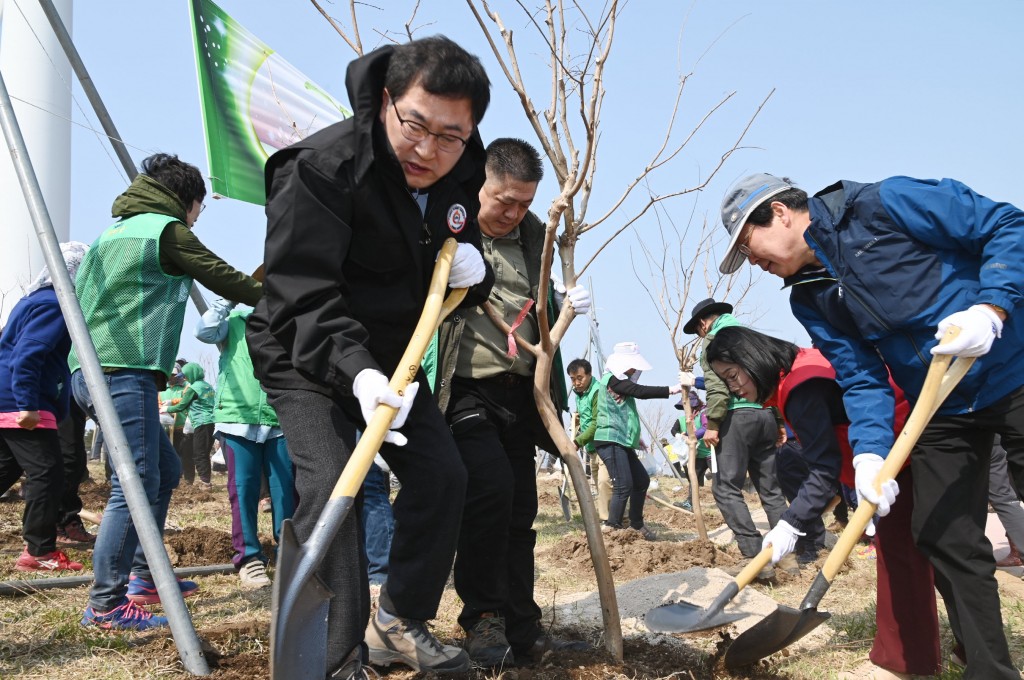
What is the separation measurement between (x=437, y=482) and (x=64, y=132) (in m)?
15.7

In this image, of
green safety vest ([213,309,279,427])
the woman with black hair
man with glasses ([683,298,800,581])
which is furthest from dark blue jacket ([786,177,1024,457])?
man with glasses ([683,298,800,581])

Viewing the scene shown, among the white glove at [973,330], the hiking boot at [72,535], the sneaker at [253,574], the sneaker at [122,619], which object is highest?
the white glove at [973,330]

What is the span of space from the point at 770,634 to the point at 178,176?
10.8 ft

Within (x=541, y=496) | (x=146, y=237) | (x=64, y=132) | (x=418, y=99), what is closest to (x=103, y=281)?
(x=146, y=237)

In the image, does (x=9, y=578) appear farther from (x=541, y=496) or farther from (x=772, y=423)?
(x=541, y=496)

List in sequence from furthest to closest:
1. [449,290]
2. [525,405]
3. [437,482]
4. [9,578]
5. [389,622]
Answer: [9,578], [525,405], [449,290], [389,622], [437,482]

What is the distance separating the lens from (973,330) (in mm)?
2723

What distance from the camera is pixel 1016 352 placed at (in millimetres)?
2896

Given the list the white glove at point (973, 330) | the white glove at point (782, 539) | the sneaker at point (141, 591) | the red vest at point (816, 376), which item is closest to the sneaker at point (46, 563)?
the sneaker at point (141, 591)

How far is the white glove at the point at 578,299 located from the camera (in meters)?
3.48

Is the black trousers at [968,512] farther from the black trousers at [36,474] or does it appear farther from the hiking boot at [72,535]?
the hiking boot at [72,535]

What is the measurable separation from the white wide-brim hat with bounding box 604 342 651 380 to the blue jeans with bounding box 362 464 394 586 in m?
4.61

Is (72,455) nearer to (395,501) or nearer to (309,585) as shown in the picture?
(395,501)

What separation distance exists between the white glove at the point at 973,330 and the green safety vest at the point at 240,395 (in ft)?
12.2
